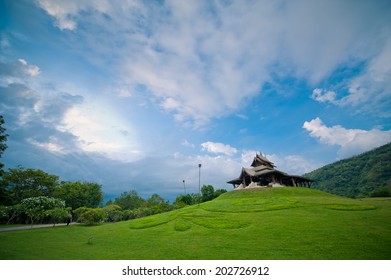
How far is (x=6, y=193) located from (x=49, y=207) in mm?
19066

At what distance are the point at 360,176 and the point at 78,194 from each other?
327 feet

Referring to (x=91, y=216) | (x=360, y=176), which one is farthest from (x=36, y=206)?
(x=360, y=176)

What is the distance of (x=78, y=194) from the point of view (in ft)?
188

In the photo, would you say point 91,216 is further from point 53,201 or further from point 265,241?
point 265,241

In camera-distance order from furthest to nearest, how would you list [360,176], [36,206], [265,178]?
[360,176] → [265,178] → [36,206]

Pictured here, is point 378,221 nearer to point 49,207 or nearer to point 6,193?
point 49,207

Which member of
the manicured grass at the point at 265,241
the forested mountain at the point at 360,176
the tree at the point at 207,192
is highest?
the forested mountain at the point at 360,176

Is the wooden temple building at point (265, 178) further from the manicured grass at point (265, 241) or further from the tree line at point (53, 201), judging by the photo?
the manicured grass at point (265, 241)

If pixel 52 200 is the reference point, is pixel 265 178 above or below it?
above

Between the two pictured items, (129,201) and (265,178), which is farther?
(129,201)

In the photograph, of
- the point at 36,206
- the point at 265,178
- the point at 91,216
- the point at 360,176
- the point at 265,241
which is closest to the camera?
the point at 265,241

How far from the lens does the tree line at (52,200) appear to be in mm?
30641

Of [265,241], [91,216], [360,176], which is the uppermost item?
[360,176]

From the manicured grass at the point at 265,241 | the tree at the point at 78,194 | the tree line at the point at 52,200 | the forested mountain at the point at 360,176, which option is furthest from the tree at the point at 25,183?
the forested mountain at the point at 360,176
